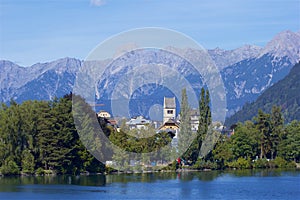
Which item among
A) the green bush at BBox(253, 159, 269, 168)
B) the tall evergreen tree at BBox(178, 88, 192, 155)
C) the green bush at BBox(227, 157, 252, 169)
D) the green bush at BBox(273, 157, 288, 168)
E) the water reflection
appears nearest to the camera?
the water reflection

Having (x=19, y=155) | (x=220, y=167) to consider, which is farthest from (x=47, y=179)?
(x=220, y=167)

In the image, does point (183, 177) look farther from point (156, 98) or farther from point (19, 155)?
point (156, 98)

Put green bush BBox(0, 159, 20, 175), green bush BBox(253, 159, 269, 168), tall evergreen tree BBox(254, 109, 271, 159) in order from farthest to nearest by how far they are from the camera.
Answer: tall evergreen tree BBox(254, 109, 271, 159)
green bush BBox(253, 159, 269, 168)
green bush BBox(0, 159, 20, 175)

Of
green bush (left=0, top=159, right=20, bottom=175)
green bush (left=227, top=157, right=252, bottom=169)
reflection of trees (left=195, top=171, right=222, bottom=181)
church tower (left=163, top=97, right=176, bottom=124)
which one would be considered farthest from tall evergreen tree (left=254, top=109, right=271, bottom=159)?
green bush (left=0, top=159, right=20, bottom=175)

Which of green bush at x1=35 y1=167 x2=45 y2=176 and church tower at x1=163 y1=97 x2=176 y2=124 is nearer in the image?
green bush at x1=35 y1=167 x2=45 y2=176

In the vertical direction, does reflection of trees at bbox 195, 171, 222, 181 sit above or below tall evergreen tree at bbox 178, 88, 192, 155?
below

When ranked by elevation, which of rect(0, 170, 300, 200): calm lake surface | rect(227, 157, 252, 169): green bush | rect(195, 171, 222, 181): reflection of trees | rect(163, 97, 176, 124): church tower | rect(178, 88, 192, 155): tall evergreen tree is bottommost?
rect(0, 170, 300, 200): calm lake surface

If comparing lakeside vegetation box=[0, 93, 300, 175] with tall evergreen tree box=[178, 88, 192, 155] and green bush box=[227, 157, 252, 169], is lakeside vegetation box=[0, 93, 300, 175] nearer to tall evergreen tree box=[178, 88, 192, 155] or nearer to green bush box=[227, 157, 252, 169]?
tall evergreen tree box=[178, 88, 192, 155]

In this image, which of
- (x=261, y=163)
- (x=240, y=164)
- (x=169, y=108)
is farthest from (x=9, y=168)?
(x=169, y=108)

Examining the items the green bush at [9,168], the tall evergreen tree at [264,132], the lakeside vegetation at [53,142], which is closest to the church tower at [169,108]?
the tall evergreen tree at [264,132]

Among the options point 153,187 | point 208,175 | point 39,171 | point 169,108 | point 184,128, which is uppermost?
point 169,108

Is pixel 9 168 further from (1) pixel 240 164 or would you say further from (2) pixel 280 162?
(2) pixel 280 162

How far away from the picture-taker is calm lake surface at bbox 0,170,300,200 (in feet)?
140

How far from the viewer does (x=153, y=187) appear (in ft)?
155
